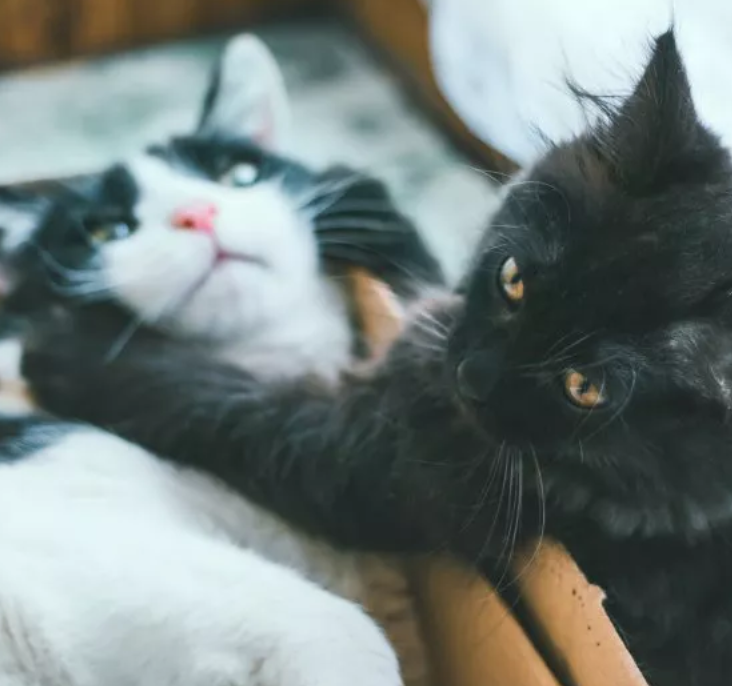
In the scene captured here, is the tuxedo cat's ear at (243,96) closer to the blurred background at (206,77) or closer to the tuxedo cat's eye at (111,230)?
the tuxedo cat's eye at (111,230)

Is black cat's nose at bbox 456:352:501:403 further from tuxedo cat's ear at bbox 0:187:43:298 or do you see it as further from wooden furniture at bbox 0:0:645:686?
tuxedo cat's ear at bbox 0:187:43:298

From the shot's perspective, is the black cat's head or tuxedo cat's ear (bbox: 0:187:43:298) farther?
tuxedo cat's ear (bbox: 0:187:43:298)

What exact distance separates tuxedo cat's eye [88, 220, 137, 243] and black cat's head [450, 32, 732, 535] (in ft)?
1.32

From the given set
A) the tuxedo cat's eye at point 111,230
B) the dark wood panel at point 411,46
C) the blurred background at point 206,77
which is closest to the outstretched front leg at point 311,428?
the tuxedo cat's eye at point 111,230

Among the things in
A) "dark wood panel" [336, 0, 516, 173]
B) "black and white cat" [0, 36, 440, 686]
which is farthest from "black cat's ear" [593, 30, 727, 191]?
"dark wood panel" [336, 0, 516, 173]

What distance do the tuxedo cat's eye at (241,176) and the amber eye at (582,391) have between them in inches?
19.7

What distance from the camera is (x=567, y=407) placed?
771 mm

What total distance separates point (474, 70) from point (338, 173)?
191 millimetres

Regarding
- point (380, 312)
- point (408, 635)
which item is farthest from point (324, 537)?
point (380, 312)

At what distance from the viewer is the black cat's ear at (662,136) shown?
2.51ft

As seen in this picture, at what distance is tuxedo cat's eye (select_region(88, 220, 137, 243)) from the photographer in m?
1.06

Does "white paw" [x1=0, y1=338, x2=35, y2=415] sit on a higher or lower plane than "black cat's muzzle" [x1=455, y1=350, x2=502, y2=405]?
lower

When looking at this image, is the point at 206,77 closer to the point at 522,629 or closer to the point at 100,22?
the point at 100,22

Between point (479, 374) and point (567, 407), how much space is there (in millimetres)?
68
